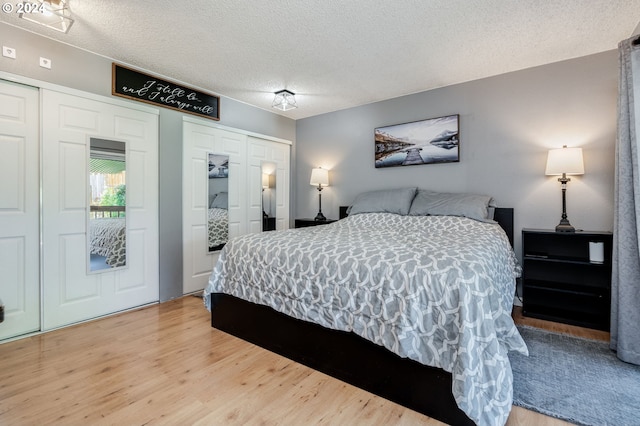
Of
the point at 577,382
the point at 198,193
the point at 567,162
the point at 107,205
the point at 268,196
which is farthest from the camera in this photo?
the point at 268,196

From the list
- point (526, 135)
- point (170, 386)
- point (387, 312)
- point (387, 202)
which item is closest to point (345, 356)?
point (387, 312)

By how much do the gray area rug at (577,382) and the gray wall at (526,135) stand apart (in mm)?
1262

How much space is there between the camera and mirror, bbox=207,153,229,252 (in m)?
3.89

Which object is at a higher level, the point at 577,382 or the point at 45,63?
the point at 45,63

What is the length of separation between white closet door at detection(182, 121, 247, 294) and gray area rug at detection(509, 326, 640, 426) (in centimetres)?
325

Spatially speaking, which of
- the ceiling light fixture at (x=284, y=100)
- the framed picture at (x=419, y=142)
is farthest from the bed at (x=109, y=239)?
the framed picture at (x=419, y=142)

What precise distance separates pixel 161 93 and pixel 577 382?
4229 mm

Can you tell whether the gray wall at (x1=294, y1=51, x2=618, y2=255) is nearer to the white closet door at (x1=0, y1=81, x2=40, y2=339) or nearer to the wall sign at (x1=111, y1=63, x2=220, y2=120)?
the wall sign at (x1=111, y1=63, x2=220, y2=120)

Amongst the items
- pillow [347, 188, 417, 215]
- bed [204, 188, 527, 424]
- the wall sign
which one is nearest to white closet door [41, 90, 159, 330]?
the wall sign

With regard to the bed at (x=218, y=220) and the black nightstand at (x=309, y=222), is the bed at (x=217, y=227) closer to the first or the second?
the bed at (x=218, y=220)

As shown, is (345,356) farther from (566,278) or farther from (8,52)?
(8,52)

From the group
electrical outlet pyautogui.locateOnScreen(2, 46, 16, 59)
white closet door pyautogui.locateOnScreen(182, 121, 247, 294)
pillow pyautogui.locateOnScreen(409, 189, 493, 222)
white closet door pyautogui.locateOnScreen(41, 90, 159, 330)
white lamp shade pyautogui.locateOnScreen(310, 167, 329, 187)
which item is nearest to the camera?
electrical outlet pyautogui.locateOnScreen(2, 46, 16, 59)

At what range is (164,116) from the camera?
11.2 ft

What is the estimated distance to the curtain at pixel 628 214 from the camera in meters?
2.08
